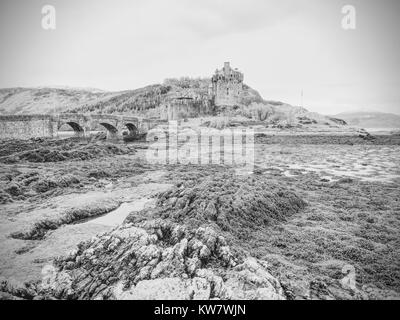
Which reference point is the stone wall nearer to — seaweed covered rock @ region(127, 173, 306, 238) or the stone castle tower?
seaweed covered rock @ region(127, 173, 306, 238)

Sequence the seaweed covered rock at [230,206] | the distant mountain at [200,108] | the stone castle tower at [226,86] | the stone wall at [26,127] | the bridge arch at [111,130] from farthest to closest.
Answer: the stone castle tower at [226,86] < the distant mountain at [200,108] < the bridge arch at [111,130] < the stone wall at [26,127] < the seaweed covered rock at [230,206]

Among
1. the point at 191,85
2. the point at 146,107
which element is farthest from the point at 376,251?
the point at 191,85

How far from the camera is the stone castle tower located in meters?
102

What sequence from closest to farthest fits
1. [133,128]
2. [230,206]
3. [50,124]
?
[230,206] < [50,124] < [133,128]

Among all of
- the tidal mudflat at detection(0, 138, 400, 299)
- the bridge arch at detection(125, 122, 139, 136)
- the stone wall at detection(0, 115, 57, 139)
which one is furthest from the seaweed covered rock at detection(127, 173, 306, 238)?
the bridge arch at detection(125, 122, 139, 136)

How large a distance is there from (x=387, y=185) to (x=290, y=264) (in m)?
17.5

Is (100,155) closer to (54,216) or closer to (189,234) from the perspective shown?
(54,216)

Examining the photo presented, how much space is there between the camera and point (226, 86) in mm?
102875

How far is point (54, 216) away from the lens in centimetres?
1369

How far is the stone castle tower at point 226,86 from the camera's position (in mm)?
102500

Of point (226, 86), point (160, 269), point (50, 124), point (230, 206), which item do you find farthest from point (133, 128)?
point (160, 269)

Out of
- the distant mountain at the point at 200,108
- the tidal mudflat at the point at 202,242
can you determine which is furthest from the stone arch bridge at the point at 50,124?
the distant mountain at the point at 200,108

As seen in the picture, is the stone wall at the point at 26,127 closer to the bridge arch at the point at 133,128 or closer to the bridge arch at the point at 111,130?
the bridge arch at the point at 111,130

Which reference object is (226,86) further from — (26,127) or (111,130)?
(26,127)
